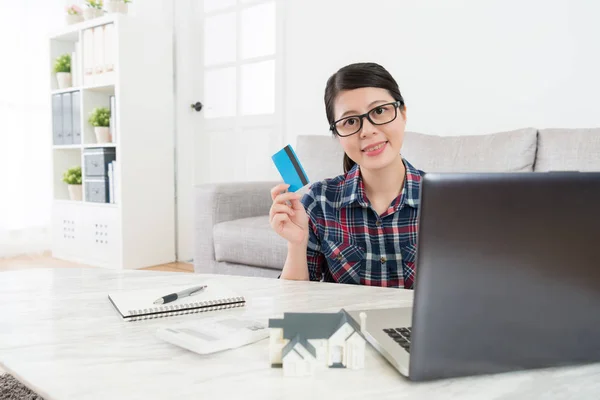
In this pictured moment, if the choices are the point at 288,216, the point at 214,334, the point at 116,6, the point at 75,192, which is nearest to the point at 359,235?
the point at 288,216

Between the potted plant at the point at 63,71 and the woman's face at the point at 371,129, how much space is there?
9.72ft

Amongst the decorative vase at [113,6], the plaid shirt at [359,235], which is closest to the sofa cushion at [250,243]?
the plaid shirt at [359,235]

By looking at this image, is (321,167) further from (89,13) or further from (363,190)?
(89,13)

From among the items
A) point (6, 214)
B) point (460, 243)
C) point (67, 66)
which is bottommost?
point (6, 214)

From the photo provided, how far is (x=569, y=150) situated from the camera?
1.76 m

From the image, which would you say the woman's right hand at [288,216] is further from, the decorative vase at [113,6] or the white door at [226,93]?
the decorative vase at [113,6]

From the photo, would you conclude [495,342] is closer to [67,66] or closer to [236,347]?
[236,347]

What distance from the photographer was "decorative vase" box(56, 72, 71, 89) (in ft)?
11.4

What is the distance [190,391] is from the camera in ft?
1.65

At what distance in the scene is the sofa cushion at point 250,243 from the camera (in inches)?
78.6

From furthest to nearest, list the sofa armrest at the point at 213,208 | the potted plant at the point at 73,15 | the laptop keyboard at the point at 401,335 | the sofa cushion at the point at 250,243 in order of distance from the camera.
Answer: the potted plant at the point at 73,15, the sofa armrest at the point at 213,208, the sofa cushion at the point at 250,243, the laptop keyboard at the point at 401,335

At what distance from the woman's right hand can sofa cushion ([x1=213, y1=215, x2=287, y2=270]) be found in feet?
2.98

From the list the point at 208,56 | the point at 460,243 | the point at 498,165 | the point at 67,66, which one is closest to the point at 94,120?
the point at 67,66

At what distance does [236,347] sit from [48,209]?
3.54 meters
